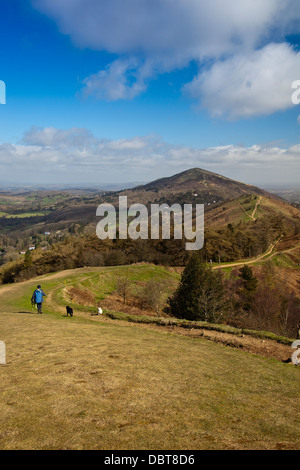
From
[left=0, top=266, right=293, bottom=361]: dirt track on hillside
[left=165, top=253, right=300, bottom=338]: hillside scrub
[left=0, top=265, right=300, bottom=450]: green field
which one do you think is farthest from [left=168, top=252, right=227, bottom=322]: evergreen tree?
[left=0, top=265, right=300, bottom=450]: green field

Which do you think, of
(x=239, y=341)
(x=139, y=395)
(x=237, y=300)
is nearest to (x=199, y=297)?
(x=239, y=341)

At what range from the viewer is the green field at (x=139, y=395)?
5.39m

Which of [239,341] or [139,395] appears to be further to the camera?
[239,341]

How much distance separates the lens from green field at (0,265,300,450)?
17.7ft

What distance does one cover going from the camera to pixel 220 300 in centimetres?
3278

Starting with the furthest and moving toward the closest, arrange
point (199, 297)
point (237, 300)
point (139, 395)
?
point (237, 300) < point (199, 297) < point (139, 395)

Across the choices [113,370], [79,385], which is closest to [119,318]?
[113,370]

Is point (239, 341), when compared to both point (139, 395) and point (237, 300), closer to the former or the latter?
point (139, 395)

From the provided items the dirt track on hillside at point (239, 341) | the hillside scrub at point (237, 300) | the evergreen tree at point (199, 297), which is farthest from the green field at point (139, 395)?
the hillside scrub at point (237, 300)

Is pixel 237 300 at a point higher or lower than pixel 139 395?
lower

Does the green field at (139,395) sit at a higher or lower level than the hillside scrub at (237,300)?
higher

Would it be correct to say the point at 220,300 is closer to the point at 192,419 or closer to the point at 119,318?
the point at 119,318

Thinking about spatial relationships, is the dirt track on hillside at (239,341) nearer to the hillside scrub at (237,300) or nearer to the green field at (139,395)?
the green field at (139,395)

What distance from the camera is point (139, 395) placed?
24.4 feet
